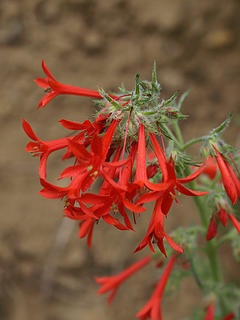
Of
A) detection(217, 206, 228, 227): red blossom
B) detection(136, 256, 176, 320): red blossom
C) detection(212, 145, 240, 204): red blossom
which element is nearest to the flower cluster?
detection(212, 145, 240, 204): red blossom

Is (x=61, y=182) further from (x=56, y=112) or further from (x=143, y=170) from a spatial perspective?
(x=143, y=170)

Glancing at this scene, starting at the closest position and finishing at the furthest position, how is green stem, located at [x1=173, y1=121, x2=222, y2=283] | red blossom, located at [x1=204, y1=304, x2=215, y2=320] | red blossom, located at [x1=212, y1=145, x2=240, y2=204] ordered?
red blossom, located at [x1=212, y1=145, x2=240, y2=204], green stem, located at [x1=173, y1=121, x2=222, y2=283], red blossom, located at [x1=204, y1=304, x2=215, y2=320]

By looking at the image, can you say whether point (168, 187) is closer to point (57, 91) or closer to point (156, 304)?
point (57, 91)

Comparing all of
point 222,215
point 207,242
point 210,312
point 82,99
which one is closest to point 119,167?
point 222,215

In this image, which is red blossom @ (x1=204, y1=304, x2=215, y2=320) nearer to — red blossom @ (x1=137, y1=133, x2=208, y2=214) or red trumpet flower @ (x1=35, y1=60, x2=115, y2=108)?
red blossom @ (x1=137, y1=133, x2=208, y2=214)

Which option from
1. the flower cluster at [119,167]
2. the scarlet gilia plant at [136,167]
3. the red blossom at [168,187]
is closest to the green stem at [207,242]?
the scarlet gilia plant at [136,167]

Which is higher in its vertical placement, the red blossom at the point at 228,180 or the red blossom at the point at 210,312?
the red blossom at the point at 228,180

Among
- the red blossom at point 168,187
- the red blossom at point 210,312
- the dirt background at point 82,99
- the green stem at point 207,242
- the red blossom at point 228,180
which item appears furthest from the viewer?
the dirt background at point 82,99

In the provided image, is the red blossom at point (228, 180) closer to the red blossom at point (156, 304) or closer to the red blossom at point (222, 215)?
the red blossom at point (222, 215)
